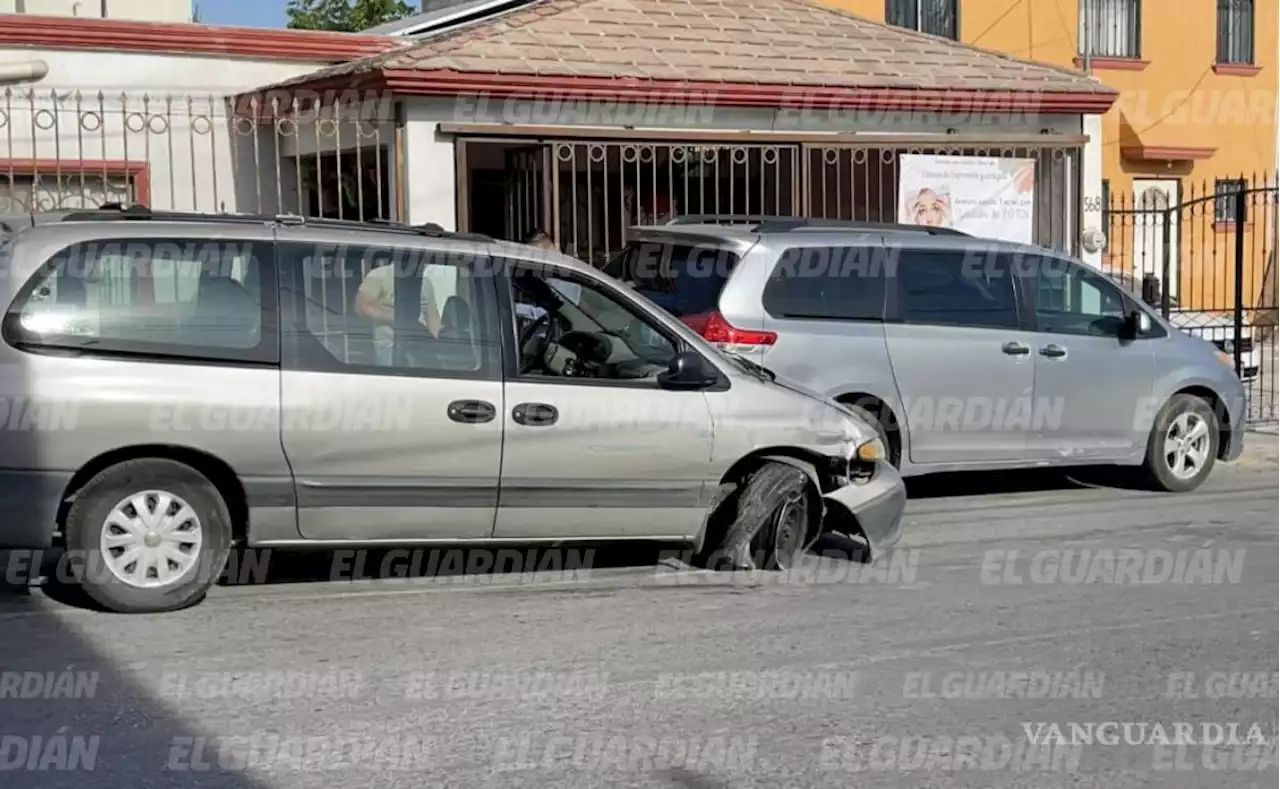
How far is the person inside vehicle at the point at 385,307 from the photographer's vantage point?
6.98 metres

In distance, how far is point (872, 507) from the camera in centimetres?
784

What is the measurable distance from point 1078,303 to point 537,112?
15.5 ft

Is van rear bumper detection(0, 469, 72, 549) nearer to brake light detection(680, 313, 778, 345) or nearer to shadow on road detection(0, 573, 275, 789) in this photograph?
shadow on road detection(0, 573, 275, 789)

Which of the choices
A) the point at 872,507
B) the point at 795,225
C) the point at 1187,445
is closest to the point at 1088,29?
the point at 1187,445

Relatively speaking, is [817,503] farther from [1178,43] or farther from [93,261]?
[1178,43]

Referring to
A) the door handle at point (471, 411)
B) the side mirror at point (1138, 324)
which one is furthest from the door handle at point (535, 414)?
the side mirror at point (1138, 324)

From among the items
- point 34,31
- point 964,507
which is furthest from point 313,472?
point 34,31

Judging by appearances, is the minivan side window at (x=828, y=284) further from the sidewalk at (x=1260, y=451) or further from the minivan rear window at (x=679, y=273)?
the sidewalk at (x=1260, y=451)

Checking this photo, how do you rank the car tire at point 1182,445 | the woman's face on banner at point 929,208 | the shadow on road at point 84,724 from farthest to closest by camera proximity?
the woman's face on banner at point 929,208 < the car tire at point 1182,445 < the shadow on road at point 84,724

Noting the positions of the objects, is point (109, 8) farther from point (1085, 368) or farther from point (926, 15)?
point (1085, 368)

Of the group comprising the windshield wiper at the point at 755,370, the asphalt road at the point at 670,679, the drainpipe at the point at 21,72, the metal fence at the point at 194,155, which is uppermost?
the drainpipe at the point at 21,72

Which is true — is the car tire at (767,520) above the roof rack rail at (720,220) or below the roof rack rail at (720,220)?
below

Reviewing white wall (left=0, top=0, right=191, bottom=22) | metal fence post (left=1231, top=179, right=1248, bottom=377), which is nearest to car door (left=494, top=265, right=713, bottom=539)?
metal fence post (left=1231, top=179, right=1248, bottom=377)

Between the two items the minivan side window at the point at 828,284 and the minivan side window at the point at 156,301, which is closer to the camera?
the minivan side window at the point at 156,301
